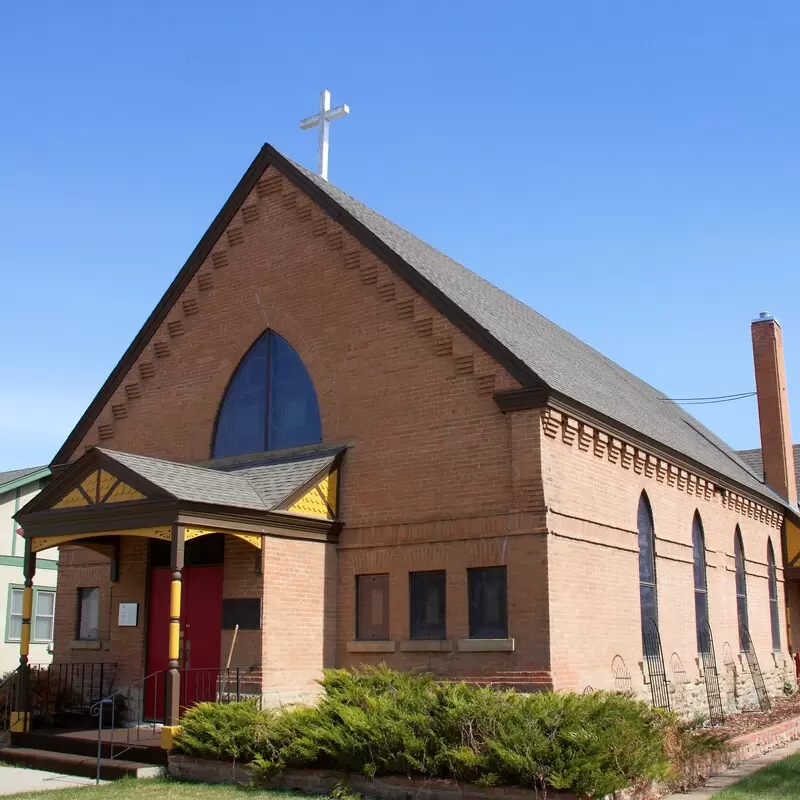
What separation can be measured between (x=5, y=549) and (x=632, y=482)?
67.6 feet

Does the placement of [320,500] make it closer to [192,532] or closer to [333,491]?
[333,491]

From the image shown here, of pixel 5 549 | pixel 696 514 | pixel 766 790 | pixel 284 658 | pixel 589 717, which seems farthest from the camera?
pixel 5 549

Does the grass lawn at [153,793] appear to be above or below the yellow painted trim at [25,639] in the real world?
below

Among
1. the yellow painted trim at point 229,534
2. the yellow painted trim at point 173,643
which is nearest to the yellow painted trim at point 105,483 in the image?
the yellow painted trim at point 229,534

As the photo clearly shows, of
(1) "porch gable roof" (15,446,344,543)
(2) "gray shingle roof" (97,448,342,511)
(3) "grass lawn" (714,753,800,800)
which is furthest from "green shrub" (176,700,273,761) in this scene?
(3) "grass lawn" (714,753,800,800)

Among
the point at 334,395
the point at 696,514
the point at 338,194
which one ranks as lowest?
the point at 696,514

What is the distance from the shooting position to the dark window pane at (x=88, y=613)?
59.2ft

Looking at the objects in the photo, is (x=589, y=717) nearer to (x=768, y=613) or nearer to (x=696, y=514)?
(x=696, y=514)

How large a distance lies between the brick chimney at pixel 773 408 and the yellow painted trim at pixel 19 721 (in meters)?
22.3

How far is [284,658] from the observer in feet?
48.0

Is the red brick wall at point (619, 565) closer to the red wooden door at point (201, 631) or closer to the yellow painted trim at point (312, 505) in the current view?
the yellow painted trim at point (312, 505)

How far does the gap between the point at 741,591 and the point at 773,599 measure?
3.32m

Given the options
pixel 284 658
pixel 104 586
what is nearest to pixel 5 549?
pixel 104 586

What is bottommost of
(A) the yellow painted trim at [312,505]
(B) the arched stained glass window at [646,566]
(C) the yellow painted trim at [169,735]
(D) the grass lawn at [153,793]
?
(D) the grass lawn at [153,793]
